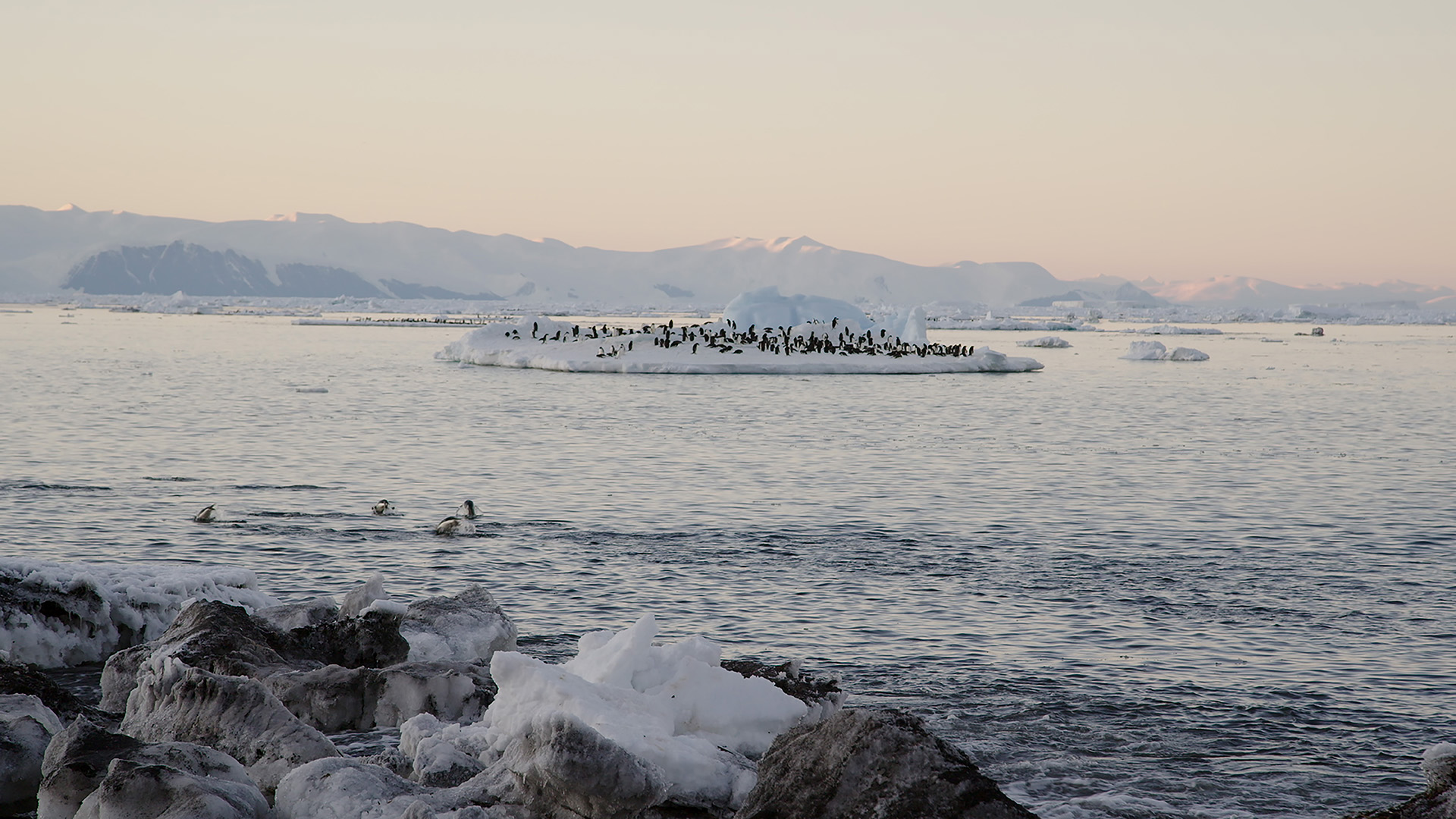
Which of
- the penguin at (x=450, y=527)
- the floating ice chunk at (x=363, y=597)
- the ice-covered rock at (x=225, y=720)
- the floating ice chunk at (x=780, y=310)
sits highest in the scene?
the floating ice chunk at (x=780, y=310)

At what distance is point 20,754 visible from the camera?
22.3 ft

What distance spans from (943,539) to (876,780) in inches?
351

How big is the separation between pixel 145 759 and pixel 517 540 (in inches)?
305

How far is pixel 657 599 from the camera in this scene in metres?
11.2

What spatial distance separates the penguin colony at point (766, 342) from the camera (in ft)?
149

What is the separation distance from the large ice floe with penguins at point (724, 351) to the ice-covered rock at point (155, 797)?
37.3 meters

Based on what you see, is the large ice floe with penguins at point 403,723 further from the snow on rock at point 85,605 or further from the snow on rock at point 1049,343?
the snow on rock at point 1049,343

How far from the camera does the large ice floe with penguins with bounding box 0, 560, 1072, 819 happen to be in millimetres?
5754

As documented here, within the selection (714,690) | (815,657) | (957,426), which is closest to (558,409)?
(957,426)

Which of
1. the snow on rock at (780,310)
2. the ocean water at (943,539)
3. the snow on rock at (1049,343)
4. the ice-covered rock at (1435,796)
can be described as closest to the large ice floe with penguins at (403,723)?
the ocean water at (943,539)

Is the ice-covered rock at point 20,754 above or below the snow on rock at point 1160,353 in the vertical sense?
below

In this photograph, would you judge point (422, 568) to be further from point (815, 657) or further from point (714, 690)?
point (714, 690)

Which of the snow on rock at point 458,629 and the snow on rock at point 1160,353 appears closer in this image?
the snow on rock at point 458,629

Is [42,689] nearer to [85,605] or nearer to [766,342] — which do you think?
[85,605]
